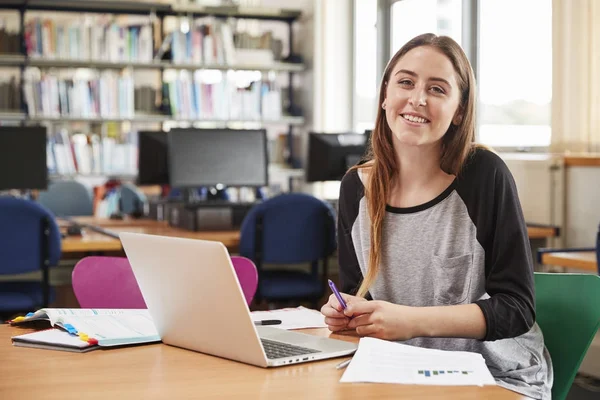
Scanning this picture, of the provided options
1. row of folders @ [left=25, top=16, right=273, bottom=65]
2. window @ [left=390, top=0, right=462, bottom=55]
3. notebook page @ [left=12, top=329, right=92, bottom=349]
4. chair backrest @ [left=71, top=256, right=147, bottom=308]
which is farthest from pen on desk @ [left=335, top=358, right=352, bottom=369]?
row of folders @ [left=25, top=16, right=273, bottom=65]

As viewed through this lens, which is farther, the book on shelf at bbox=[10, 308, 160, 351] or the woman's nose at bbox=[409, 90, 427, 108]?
the woman's nose at bbox=[409, 90, 427, 108]

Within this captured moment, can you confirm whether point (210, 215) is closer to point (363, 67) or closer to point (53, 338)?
point (53, 338)

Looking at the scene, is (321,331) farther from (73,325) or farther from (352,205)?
(73,325)

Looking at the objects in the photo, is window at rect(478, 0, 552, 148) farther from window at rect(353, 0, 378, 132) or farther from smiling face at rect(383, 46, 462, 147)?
smiling face at rect(383, 46, 462, 147)

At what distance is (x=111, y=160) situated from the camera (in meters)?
6.16

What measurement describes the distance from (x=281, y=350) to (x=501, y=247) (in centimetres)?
49

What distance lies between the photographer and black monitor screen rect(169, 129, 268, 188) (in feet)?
14.3

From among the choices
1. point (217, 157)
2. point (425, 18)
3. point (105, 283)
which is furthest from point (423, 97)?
point (425, 18)

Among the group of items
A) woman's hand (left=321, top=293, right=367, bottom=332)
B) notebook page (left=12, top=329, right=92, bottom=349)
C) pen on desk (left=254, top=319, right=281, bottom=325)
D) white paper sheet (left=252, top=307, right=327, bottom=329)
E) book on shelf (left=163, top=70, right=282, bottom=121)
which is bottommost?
white paper sheet (left=252, top=307, right=327, bottom=329)

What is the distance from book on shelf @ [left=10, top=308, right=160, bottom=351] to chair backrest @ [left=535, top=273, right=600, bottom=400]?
78 centimetres

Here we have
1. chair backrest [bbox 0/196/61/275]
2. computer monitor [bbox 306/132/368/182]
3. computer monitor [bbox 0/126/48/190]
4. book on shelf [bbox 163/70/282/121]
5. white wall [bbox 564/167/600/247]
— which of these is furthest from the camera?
book on shelf [bbox 163/70/282/121]

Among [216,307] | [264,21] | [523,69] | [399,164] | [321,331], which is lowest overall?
[321,331]

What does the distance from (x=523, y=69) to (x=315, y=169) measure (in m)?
1.37

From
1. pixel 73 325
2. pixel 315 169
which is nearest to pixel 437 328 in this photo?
pixel 73 325
